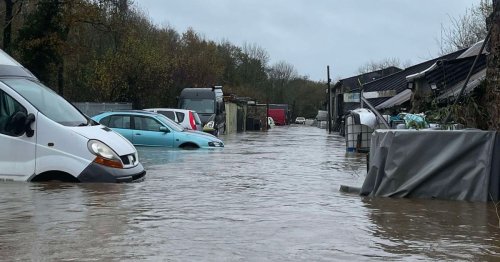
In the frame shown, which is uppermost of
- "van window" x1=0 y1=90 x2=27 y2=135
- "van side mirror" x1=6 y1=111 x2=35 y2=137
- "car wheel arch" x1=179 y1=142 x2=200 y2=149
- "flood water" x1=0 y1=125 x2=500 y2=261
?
"van window" x1=0 y1=90 x2=27 y2=135

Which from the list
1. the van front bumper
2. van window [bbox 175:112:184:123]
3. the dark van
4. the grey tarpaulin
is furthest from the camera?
the dark van

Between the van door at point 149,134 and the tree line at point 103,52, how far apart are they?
8695 mm

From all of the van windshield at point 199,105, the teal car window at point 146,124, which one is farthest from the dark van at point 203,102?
the teal car window at point 146,124

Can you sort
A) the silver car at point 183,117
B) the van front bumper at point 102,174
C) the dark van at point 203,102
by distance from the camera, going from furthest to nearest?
the dark van at point 203,102 < the silver car at point 183,117 < the van front bumper at point 102,174

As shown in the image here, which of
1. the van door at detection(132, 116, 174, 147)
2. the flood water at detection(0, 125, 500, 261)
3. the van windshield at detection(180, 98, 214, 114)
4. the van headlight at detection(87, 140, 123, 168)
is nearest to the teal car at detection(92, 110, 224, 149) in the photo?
the van door at detection(132, 116, 174, 147)

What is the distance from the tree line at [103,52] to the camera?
81.6ft

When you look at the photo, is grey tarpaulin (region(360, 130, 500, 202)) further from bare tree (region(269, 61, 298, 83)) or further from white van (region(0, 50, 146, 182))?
bare tree (region(269, 61, 298, 83))

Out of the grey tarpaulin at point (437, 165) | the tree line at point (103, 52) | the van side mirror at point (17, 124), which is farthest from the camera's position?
the tree line at point (103, 52)

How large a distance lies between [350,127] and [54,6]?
13554 millimetres

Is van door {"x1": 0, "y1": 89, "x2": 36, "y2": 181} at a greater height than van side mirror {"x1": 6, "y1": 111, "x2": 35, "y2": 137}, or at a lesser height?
lesser

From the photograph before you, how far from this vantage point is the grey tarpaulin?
8.21 meters

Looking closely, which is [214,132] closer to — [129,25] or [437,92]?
[129,25]

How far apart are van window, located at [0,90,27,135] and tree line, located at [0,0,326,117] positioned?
15.9 m

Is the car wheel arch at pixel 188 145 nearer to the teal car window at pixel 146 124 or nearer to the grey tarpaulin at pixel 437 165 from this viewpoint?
the teal car window at pixel 146 124
